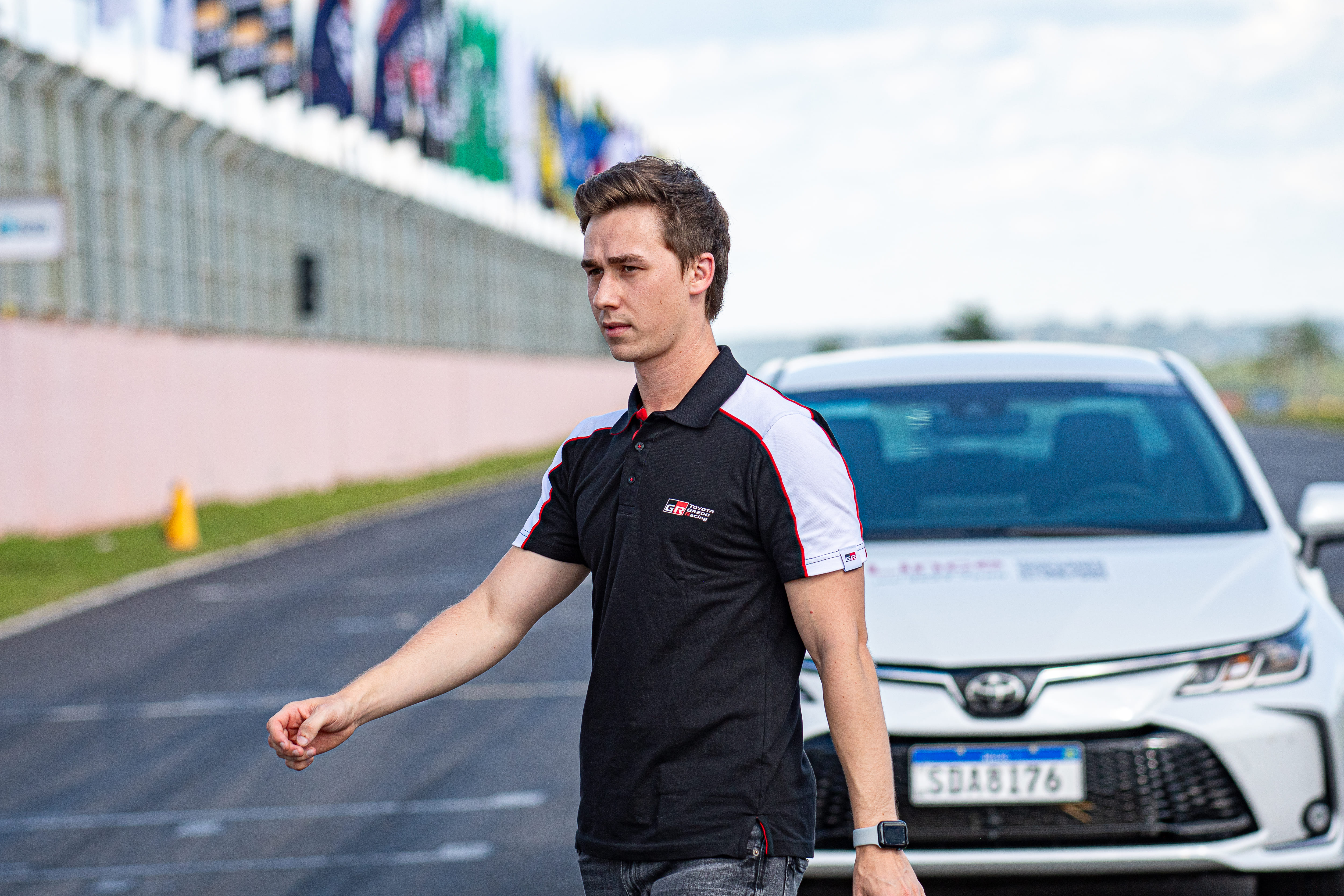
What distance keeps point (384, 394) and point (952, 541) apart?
34.1 m

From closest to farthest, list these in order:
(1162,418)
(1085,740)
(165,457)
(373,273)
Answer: (1085,740) → (1162,418) → (165,457) → (373,273)

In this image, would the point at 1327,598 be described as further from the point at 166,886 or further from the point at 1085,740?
the point at 166,886

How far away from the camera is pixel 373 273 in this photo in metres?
47.3

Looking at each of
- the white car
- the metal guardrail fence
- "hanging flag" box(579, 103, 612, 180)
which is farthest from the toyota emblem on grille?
"hanging flag" box(579, 103, 612, 180)

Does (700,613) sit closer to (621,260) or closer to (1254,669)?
(621,260)

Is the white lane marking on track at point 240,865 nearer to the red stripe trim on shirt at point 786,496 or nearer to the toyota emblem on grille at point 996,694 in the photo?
the toyota emblem on grille at point 996,694

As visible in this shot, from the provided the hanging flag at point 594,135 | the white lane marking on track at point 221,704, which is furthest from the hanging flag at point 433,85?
the white lane marking on track at point 221,704

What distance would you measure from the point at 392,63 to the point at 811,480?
35480 mm

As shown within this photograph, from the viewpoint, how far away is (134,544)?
20.8 meters

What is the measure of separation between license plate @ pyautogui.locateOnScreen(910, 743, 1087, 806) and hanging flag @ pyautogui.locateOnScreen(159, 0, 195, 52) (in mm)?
26784

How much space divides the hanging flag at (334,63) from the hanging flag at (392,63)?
7.87ft

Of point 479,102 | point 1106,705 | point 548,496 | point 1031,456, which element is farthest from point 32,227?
point 479,102

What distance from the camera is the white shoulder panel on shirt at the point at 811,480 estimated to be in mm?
2607

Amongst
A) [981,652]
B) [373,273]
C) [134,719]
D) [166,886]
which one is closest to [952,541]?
[981,652]
